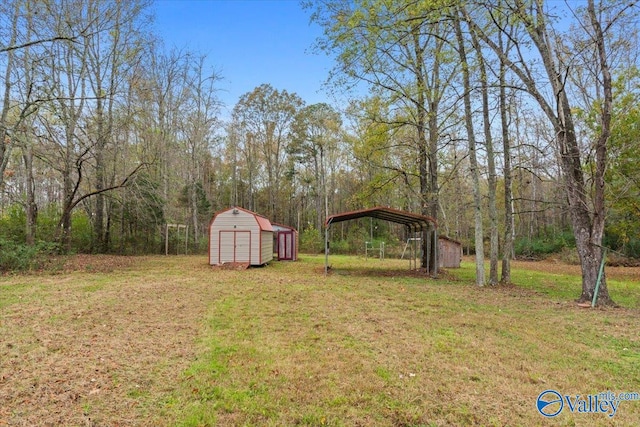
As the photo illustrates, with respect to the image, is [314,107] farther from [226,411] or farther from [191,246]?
[226,411]

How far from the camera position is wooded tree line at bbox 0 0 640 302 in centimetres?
745

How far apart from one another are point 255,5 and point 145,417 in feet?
33.8

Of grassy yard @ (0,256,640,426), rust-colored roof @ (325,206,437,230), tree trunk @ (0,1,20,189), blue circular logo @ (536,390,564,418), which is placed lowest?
blue circular logo @ (536,390,564,418)

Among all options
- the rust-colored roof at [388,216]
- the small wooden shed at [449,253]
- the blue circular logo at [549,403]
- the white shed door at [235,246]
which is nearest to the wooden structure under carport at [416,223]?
the rust-colored roof at [388,216]

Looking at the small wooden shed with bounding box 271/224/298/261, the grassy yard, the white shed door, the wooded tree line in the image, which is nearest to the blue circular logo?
the grassy yard

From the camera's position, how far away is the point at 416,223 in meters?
14.4

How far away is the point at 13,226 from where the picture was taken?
14.6 meters

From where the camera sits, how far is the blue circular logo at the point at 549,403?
284cm

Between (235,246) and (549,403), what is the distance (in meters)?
12.8

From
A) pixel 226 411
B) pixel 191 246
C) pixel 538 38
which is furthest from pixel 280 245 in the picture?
pixel 226 411

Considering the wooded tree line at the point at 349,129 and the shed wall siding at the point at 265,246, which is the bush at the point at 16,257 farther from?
the shed wall siding at the point at 265,246

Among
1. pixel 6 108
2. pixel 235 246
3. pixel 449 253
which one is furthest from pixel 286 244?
pixel 6 108

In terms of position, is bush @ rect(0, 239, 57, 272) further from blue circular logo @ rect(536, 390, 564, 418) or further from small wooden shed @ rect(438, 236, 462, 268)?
small wooden shed @ rect(438, 236, 462, 268)

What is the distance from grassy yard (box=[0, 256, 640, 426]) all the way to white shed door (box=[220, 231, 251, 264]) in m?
6.92
